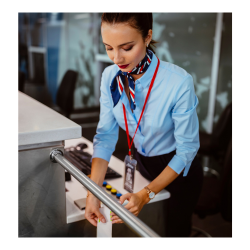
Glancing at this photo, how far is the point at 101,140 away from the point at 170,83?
33cm

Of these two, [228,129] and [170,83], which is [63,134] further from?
[228,129]

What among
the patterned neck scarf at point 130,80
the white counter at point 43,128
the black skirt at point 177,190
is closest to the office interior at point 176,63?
the black skirt at point 177,190

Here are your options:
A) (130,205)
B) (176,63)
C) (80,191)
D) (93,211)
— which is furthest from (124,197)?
(176,63)

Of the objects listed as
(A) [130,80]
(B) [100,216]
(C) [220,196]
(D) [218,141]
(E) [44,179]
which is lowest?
(C) [220,196]

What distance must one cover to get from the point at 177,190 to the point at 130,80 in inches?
21.1

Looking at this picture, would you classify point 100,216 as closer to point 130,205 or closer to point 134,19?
point 130,205

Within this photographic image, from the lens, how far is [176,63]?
280cm

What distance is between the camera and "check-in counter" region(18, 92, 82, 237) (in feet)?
2.63

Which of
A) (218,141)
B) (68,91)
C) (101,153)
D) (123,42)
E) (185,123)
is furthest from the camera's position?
(68,91)

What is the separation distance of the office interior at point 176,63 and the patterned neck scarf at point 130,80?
0.47m

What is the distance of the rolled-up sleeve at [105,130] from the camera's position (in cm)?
100

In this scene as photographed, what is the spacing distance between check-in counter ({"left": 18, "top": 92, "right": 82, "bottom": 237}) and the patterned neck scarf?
189 millimetres

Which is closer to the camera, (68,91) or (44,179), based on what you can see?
(44,179)

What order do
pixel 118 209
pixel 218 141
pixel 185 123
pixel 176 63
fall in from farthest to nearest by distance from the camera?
pixel 176 63
pixel 218 141
pixel 185 123
pixel 118 209
